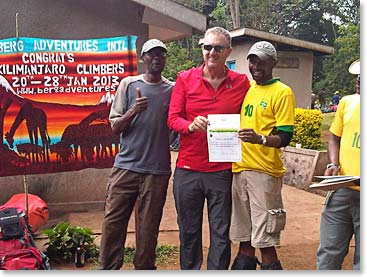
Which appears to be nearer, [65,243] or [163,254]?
[65,243]

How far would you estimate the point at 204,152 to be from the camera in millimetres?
3328

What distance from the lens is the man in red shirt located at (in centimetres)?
329

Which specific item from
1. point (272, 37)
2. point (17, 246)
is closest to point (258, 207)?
point (17, 246)

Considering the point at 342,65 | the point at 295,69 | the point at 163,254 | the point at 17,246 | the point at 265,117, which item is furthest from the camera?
the point at 342,65

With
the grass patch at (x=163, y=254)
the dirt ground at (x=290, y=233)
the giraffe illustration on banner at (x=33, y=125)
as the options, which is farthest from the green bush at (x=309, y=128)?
the giraffe illustration on banner at (x=33, y=125)

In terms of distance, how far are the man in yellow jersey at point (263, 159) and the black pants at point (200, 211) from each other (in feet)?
0.28

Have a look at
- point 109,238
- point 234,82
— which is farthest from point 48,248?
point 234,82

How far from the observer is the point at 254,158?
3.31 meters

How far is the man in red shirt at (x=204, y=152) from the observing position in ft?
10.8

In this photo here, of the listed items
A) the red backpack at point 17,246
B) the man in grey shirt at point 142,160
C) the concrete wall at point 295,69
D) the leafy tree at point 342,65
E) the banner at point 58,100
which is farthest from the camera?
the leafy tree at point 342,65

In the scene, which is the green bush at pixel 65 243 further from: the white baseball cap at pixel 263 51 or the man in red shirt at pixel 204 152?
the white baseball cap at pixel 263 51

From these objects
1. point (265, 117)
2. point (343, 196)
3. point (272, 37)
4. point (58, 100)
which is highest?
point (272, 37)

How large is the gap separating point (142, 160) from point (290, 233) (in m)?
2.64

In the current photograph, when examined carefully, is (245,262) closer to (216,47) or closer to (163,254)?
(163,254)
